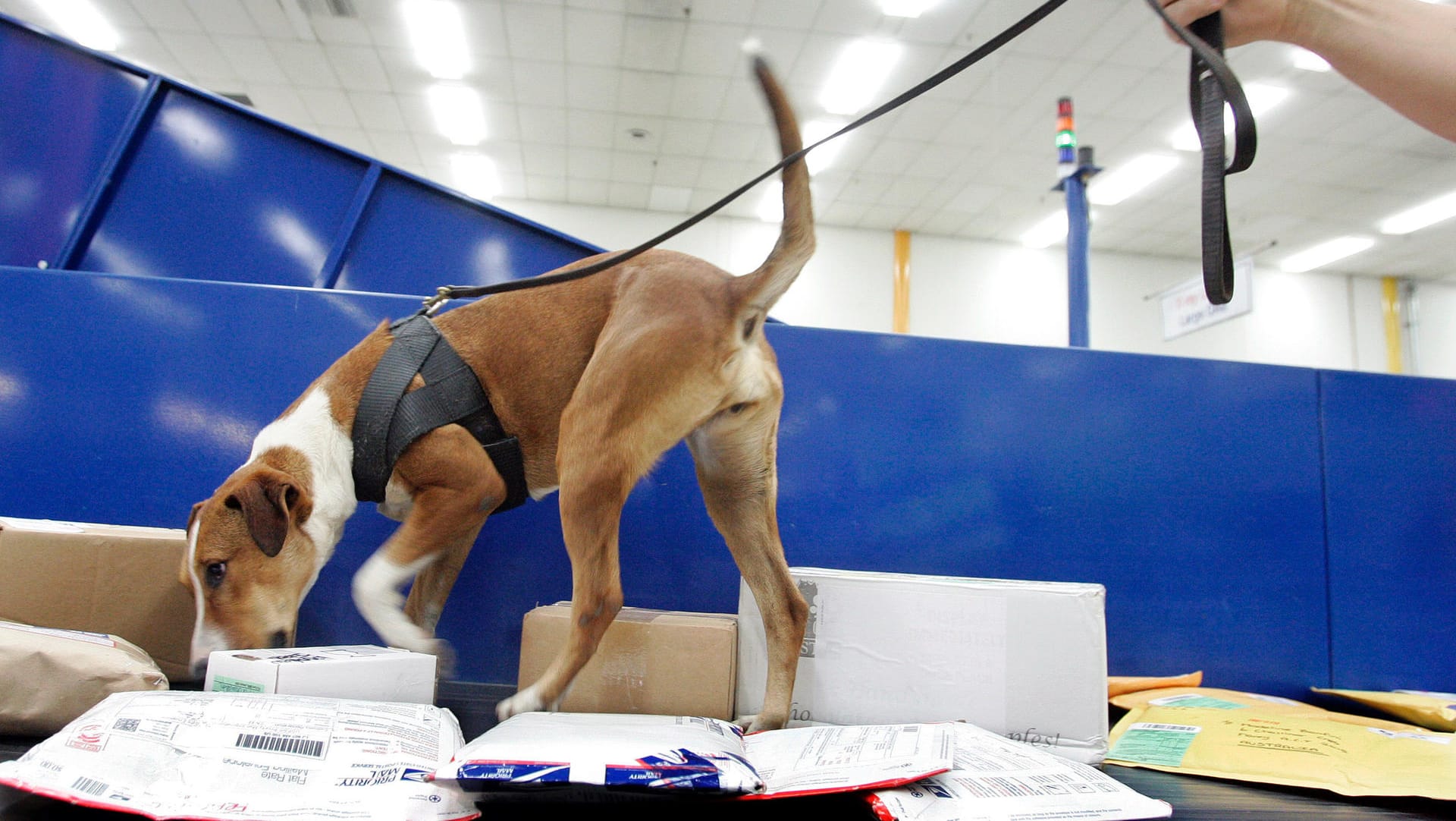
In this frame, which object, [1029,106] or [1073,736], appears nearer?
[1073,736]

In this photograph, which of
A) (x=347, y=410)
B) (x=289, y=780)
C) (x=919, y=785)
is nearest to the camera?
(x=289, y=780)

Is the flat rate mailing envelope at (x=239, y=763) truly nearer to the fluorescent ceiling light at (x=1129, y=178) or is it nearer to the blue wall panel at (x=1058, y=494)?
the blue wall panel at (x=1058, y=494)

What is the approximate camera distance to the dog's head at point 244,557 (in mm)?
1668

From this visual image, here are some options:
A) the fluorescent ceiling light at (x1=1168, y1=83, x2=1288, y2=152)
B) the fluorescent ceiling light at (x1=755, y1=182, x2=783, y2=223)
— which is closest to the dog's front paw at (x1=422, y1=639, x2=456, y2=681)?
the fluorescent ceiling light at (x1=1168, y1=83, x2=1288, y2=152)

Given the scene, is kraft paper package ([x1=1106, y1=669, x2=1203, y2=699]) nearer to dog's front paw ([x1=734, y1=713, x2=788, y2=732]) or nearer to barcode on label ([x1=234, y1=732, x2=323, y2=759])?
dog's front paw ([x1=734, y1=713, x2=788, y2=732])

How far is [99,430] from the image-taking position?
2.26 meters

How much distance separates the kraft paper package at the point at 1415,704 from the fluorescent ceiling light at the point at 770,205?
8.31 metres

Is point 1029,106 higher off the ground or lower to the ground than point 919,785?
higher

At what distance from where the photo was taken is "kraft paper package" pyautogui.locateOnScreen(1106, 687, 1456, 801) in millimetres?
1446

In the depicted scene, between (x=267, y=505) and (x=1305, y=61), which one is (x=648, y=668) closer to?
(x=267, y=505)

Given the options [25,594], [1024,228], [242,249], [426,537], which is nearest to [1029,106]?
[1024,228]

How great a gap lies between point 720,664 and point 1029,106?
8.10 metres

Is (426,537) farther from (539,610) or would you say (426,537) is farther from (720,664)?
(720,664)

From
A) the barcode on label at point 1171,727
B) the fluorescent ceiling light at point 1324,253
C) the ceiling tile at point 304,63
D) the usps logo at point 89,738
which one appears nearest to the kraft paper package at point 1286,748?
the barcode on label at point 1171,727
